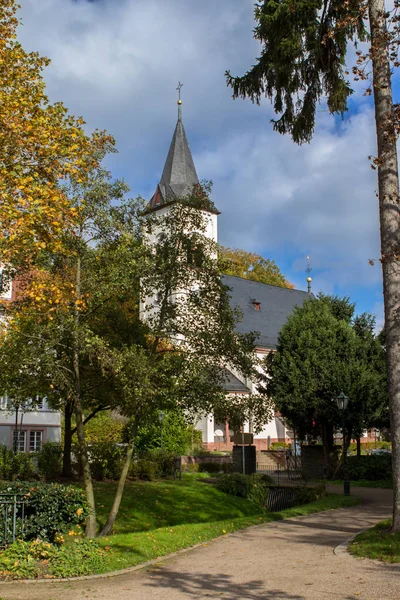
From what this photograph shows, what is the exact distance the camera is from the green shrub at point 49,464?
22.4m

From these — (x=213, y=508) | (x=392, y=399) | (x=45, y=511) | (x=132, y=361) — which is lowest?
(x=213, y=508)

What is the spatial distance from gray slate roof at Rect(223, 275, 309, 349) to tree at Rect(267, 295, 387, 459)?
1971 cm

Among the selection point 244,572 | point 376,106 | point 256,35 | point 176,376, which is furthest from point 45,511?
point 256,35

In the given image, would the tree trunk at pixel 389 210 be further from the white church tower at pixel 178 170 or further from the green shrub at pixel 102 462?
the white church tower at pixel 178 170

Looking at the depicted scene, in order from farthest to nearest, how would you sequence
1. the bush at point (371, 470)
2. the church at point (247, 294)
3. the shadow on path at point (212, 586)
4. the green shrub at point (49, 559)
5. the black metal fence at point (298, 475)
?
the church at point (247, 294), the bush at point (371, 470), the black metal fence at point (298, 475), the green shrub at point (49, 559), the shadow on path at point (212, 586)

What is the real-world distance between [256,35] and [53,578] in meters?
11.9

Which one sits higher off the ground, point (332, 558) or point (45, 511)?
point (45, 511)

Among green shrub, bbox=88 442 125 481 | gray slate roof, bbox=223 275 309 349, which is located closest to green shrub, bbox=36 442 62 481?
green shrub, bbox=88 442 125 481

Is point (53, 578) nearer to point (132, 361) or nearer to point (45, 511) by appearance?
point (45, 511)

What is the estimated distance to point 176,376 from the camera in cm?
1440

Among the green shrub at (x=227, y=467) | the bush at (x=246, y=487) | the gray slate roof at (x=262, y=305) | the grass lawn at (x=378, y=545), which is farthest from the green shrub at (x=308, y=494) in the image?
the gray slate roof at (x=262, y=305)

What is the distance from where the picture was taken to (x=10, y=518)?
10.4m

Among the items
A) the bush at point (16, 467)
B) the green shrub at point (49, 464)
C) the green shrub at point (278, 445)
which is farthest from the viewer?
the green shrub at point (278, 445)

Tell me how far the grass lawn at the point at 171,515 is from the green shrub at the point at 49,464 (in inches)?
84.0
